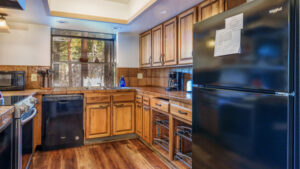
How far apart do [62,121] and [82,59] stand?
4.44 feet

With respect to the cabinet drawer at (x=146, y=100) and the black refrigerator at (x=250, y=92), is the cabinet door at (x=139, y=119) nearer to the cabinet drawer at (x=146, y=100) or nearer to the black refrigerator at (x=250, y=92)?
the cabinet drawer at (x=146, y=100)

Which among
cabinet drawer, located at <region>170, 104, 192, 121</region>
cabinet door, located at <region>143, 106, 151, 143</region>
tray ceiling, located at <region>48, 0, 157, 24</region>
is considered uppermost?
tray ceiling, located at <region>48, 0, 157, 24</region>

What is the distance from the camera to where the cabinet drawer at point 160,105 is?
87.5 inches

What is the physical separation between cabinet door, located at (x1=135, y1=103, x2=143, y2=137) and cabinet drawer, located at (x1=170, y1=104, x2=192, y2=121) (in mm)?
968

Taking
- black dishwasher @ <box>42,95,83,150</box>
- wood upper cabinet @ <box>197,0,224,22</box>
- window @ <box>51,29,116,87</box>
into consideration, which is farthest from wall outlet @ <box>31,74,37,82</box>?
wood upper cabinet @ <box>197,0,224,22</box>

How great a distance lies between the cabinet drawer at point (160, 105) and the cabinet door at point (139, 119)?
1.49ft

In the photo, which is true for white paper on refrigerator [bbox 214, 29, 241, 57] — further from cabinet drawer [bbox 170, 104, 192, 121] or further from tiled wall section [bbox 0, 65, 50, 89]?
tiled wall section [bbox 0, 65, 50, 89]

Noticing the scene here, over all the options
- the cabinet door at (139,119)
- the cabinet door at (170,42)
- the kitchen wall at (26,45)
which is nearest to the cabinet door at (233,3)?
the cabinet door at (170,42)

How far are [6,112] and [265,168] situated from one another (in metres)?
1.62

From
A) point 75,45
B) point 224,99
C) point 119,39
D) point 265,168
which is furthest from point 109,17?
point 265,168

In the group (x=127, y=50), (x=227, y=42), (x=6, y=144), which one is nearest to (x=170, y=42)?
(x=127, y=50)

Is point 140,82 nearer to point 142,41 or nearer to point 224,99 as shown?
point 142,41

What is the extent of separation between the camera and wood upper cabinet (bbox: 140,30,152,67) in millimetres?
3451

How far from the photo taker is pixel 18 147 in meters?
1.50
